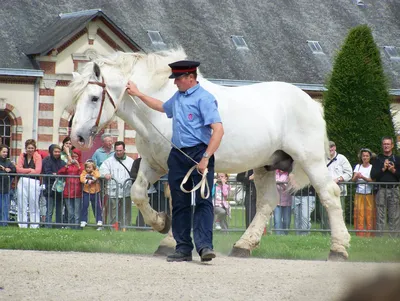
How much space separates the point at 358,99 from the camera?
24969 mm

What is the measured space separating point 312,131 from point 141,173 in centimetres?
218

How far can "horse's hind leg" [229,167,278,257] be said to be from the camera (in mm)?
10328

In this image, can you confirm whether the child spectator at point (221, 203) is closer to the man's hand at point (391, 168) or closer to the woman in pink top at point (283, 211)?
the woman in pink top at point (283, 211)

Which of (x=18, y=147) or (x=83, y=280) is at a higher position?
(x=18, y=147)

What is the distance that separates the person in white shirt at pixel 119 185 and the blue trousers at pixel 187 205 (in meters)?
6.35

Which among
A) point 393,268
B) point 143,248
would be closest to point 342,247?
point 143,248

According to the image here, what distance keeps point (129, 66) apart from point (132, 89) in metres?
0.38

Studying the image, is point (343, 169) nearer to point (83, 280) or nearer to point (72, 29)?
point (83, 280)

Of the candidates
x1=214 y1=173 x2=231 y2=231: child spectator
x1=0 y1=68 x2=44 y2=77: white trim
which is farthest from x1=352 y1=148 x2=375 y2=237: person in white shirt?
x1=0 y1=68 x2=44 y2=77: white trim

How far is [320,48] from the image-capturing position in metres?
45.4

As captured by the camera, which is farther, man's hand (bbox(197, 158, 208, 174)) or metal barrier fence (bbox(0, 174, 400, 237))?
metal barrier fence (bbox(0, 174, 400, 237))

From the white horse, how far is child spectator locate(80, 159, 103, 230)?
551 cm

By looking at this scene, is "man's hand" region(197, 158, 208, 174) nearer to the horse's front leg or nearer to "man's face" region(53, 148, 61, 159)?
the horse's front leg

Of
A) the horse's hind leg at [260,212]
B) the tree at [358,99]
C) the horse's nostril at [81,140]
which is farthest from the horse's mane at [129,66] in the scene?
the tree at [358,99]
